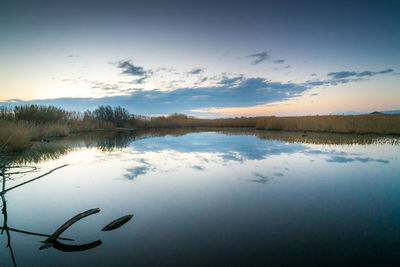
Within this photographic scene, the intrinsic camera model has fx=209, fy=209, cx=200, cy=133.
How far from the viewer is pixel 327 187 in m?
4.02

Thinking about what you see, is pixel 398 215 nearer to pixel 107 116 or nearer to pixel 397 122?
pixel 397 122

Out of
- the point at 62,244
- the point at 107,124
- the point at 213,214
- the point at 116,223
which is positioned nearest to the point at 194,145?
the point at 213,214

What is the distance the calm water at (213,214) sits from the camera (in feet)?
6.85

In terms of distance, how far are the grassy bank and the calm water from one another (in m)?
3.57

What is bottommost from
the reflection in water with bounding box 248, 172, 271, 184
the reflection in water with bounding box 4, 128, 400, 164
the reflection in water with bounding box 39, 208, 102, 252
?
the reflection in water with bounding box 39, 208, 102, 252

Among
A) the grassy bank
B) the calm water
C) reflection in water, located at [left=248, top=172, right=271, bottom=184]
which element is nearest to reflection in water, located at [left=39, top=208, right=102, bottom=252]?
the calm water

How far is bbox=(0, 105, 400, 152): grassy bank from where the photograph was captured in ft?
27.2

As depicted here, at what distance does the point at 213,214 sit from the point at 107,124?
19.8 m

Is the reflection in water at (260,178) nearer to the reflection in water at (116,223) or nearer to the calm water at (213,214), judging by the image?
the calm water at (213,214)

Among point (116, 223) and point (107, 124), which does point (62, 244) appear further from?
point (107, 124)

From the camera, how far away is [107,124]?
20406mm

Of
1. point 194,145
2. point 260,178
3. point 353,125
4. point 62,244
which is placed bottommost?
point 62,244

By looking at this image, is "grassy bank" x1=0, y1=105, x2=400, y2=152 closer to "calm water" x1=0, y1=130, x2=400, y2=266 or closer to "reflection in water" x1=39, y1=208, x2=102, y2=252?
"calm water" x1=0, y1=130, x2=400, y2=266

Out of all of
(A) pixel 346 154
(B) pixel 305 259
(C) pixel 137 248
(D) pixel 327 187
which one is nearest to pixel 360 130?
(A) pixel 346 154
